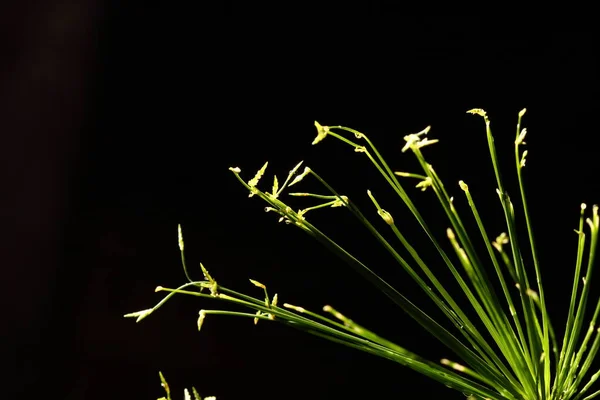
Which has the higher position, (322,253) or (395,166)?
(395,166)

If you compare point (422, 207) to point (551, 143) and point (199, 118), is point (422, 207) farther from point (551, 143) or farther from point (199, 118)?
point (199, 118)

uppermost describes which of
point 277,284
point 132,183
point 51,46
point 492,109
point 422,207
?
point 492,109

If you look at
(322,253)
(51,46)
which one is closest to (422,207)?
(322,253)

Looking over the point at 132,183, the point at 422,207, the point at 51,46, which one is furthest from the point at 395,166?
the point at 51,46

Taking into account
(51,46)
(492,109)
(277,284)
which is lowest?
(277,284)

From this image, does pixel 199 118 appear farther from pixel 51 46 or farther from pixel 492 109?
pixel 492 109

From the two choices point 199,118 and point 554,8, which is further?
point 199,118
